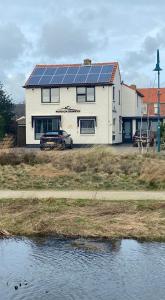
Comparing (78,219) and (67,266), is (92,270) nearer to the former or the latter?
(67,266)

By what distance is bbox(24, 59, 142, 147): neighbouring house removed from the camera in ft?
154

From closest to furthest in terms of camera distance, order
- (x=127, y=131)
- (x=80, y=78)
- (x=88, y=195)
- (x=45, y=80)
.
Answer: (x=88, y=195) < (x=80, y=78) < (x=45, y=80) < (x=127, y=131)

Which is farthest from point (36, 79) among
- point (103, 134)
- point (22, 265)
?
point (22, 265)

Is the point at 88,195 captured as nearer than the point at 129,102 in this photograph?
Yes

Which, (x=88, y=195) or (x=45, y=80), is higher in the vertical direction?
(x=45, y=80)

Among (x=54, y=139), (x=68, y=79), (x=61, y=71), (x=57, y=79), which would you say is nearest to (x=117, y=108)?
(x=68, y=79)

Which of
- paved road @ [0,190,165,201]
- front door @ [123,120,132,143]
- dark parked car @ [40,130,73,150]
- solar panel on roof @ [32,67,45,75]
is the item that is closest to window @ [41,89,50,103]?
solar panel on roof @ [32,67,45,75]

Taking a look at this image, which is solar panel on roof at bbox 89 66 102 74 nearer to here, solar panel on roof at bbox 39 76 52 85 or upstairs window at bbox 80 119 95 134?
solar panel on roof at bbox 39 76 52 85

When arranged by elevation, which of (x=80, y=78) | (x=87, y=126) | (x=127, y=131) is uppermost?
(x=80, y=78)

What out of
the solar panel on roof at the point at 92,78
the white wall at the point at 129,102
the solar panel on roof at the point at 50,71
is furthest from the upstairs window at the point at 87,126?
the white wall at the point at 129,102

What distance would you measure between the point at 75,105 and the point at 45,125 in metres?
3.17

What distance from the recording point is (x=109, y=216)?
11.2m

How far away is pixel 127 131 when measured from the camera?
180 ft

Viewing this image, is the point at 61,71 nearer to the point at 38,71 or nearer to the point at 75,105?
the point at 38,71
